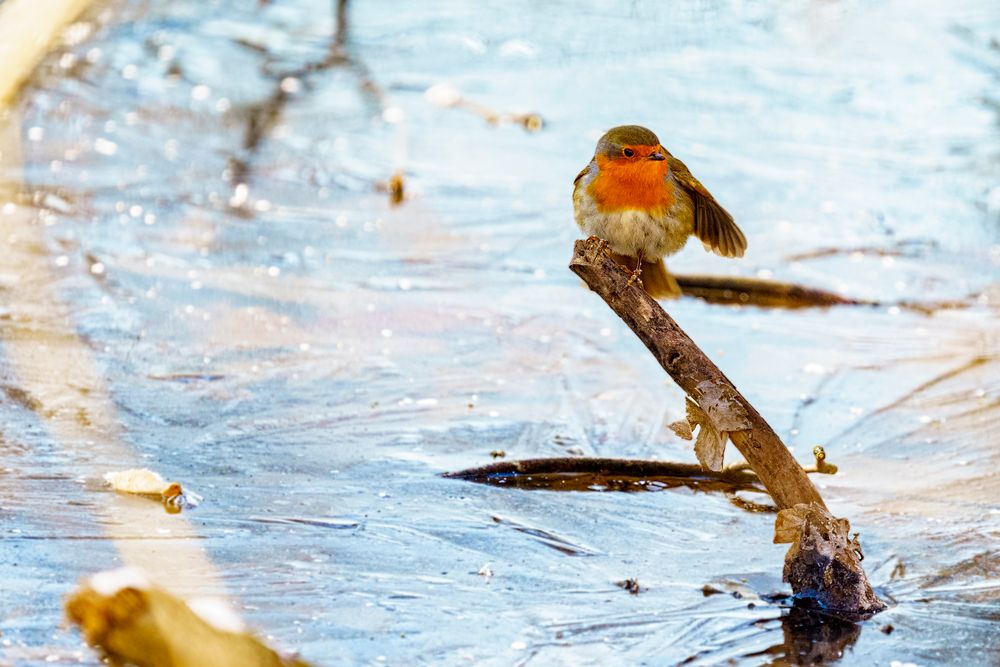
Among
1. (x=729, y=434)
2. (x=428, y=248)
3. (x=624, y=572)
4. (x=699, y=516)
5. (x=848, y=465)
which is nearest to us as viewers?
(x=729, y=434)

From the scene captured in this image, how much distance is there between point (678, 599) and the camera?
347 cm

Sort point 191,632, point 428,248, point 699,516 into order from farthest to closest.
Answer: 1. point 428,248
2. point 699,516
3. point 191,632

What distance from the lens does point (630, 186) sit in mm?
3553

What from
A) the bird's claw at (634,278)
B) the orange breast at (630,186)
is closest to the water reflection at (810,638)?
the bird's claw at (634,278)

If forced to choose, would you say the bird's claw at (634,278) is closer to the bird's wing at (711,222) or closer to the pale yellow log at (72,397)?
the bird's wing at (711,222)

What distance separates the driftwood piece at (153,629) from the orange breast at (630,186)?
135 cm

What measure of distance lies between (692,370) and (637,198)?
482 mm

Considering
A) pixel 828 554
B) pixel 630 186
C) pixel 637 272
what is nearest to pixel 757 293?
pixel 637 272

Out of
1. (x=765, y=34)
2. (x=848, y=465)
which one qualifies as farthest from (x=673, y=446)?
(x=765, y=34)

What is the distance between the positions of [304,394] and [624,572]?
146 cm

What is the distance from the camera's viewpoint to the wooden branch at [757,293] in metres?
5.83

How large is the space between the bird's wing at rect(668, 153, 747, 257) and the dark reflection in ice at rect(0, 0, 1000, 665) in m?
0.74

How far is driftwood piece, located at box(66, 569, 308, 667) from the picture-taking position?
→ 2.59 meters

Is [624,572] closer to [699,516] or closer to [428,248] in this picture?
[699,516]
